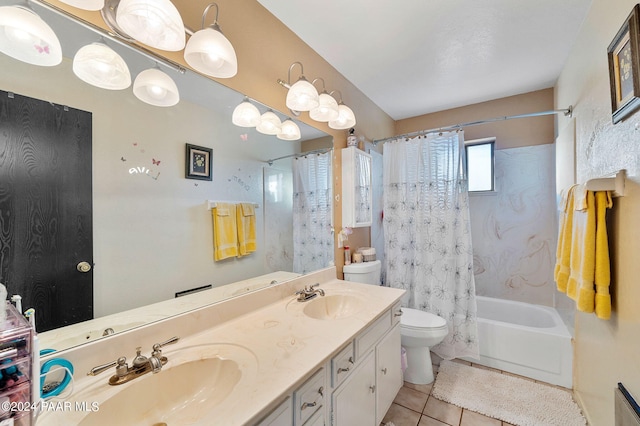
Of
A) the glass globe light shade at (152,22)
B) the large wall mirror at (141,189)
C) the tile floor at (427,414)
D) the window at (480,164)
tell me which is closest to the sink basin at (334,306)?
the large wall mirror at (141,189)

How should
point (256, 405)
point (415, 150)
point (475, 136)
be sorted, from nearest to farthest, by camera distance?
point (256, 405)
point (415, 150)
point (475, 136)

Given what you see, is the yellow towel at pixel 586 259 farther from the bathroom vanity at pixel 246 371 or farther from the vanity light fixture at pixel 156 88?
the vanity light fixture at pixel 156 88

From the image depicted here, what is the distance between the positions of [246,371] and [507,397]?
2.02 metres

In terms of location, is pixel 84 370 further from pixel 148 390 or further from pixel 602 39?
pixel 602 39

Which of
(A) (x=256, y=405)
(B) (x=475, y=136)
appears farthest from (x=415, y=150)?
(A) (x=256, y=405)

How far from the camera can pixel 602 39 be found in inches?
52.0

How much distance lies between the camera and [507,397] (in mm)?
1806

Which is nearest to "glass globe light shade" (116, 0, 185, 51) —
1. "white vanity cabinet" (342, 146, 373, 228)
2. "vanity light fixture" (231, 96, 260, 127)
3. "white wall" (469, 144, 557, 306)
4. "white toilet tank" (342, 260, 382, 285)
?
"vanity light fixture" (231, 96, 260, 127)

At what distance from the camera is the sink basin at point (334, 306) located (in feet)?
4.93

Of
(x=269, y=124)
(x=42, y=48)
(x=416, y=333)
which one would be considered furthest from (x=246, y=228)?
(x=416, y=333)

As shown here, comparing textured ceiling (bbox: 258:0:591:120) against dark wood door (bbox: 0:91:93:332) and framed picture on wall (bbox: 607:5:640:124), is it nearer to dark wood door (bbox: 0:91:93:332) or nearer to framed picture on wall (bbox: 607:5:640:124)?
framed picture on wall (bbox: 607:5:640:124)

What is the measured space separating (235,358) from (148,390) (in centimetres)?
26

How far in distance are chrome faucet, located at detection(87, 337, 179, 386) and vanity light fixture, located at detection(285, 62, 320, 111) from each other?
1.36m

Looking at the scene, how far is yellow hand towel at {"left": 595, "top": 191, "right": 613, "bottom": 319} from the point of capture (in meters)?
1.13
